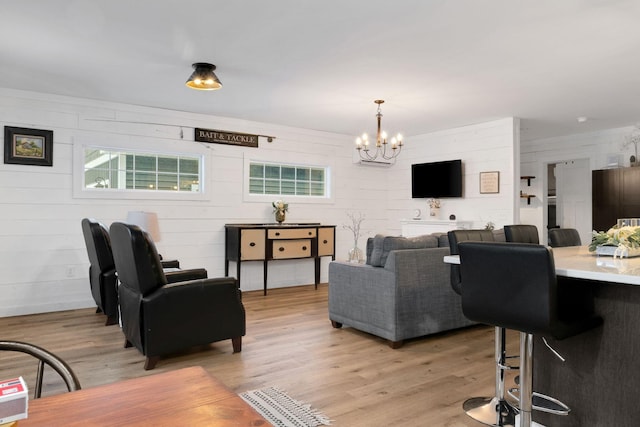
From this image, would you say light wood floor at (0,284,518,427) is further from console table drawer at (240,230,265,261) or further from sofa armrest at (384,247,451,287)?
console table drawer at (240,230,265,261)

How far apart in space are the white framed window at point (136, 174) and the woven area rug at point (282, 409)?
11.8 feet

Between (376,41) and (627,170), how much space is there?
192 inches

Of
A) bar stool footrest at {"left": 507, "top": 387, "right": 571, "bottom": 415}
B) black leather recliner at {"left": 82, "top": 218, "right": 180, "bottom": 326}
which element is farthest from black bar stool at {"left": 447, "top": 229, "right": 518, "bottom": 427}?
black leather recliner at {"left": 82, "top": 218, "right": 180, "bottom": 326}

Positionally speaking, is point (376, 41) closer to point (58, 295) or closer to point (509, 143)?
point (509, 143)

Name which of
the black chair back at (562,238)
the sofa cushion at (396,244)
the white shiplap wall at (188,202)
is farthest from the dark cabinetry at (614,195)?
the sofa cushion at (396,244)

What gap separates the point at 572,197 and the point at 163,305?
25.4 feet

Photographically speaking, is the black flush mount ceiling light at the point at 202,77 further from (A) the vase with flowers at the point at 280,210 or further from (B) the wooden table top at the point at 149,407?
(B) the wooden table top at the point at 149,407

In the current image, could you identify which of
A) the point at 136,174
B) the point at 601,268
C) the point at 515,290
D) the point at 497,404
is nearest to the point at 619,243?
the point at 601,268

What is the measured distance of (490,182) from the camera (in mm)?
6168

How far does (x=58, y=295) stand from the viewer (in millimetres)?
4875

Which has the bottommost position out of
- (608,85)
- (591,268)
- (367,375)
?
(367,375)

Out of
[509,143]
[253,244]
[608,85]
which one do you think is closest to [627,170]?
[509,143]

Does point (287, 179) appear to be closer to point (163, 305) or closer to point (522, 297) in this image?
point (163, 305)

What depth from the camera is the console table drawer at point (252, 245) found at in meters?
5.69
